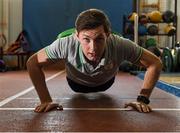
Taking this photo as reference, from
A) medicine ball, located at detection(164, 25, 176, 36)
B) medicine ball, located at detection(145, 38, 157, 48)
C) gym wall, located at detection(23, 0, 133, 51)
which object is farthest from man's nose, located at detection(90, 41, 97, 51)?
gym wall, located at detection(23, 0, 133, 51)

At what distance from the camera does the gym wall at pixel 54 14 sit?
296 inches

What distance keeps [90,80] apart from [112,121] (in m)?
0.69

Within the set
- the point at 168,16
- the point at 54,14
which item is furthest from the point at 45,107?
the point at 54,14

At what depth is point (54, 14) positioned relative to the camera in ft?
25.1

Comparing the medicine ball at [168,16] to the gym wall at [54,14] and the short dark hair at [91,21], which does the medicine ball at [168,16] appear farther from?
the short dark hair at [91,21]

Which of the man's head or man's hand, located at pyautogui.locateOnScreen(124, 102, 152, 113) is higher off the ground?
the man's head

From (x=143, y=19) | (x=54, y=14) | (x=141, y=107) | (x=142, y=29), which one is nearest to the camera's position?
(x=141, y=107)

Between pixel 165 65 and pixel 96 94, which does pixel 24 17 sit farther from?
pixel 96 94

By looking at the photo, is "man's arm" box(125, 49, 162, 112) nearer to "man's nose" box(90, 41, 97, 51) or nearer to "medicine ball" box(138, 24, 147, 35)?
"man's nose" box(90, 41, 97, 51)

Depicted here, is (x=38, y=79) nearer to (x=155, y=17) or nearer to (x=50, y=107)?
(x=50, y=107)

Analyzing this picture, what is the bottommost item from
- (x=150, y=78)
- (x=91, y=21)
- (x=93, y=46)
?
(x=150, y=78)

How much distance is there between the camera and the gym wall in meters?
7.52

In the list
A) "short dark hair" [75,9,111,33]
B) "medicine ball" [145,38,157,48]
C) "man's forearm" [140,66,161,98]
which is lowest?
"medicine ball" [145,38,157,48]

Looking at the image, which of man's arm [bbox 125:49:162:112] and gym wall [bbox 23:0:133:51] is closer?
man's arm [bbox 125:49:162:112]
